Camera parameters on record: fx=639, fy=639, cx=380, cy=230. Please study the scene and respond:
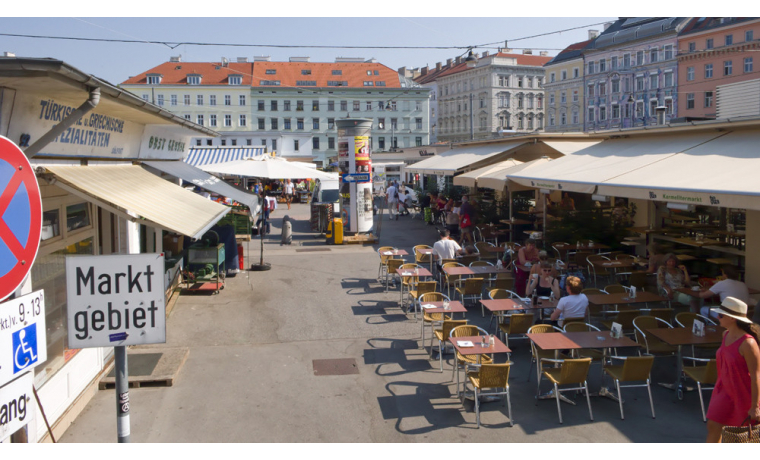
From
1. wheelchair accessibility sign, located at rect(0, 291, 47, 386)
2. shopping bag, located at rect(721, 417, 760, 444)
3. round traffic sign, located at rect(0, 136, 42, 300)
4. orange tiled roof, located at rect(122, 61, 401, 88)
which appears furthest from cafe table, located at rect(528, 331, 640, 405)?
orange tiled roof, located at rect(122, 61, 401, 88)

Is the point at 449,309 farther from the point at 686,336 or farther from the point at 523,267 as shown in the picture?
the point at 686,336

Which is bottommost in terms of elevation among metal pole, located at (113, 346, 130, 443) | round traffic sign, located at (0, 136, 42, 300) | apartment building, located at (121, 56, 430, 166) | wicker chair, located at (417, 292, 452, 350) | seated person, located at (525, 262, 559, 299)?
wicker chair, located at (417, 292, 452, 350)

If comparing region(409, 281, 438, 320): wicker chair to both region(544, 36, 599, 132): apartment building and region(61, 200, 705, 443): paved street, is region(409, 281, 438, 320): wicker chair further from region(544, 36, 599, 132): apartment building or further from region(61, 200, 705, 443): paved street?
region(544, 36, 599, 132): apartment building

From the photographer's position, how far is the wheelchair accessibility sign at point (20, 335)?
263 centimetres

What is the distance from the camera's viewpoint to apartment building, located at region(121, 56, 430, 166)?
76.1 metres

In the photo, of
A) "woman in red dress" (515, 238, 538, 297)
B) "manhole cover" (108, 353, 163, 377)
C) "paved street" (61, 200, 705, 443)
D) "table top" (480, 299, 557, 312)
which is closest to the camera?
"paved street" (61, 200, 705, 443)

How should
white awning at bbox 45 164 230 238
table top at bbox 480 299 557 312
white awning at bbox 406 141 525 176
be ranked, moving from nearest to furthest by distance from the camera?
white awning at bbox 45 164 230 238 → table top at bbox 480 299 557 312 → white awning at bbox 406 141 525 176

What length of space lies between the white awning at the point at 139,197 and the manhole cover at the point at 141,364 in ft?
7.36

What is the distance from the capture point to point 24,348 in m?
2.77

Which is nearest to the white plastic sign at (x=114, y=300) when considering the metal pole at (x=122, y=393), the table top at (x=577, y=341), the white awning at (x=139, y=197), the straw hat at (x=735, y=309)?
the metal pole at (x=122, y=393)

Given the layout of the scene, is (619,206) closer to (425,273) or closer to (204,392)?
(425,273)

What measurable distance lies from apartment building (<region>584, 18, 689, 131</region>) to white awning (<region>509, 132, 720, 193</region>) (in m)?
45.8

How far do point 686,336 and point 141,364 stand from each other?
23.6 ft

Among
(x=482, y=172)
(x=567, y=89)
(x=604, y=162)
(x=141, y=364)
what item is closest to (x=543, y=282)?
(x=604, y=162)
